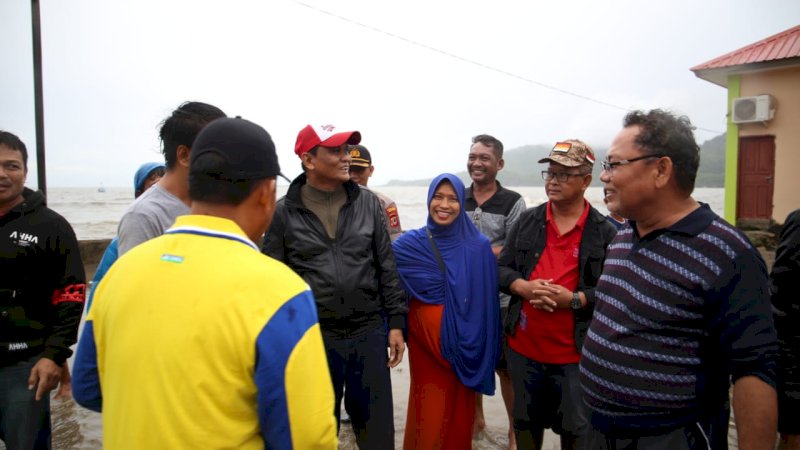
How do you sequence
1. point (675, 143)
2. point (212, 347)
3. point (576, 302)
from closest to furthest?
point (212, 347) → point (675, 143) → point (576, 302)

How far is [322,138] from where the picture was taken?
10.0 ft

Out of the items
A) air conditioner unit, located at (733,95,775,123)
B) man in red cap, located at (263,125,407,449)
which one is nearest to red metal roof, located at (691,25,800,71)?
air conditioner unit, located at (733,95,775,123)

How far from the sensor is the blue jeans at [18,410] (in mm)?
2527

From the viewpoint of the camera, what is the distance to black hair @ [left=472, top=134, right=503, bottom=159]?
4.38 meters

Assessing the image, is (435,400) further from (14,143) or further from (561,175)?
(14,143)

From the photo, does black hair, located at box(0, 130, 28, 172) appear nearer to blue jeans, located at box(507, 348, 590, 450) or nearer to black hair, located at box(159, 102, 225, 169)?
black hair, located at box(159, 102, 225, 169)

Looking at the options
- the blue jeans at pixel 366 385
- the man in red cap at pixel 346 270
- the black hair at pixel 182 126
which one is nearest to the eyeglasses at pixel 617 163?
the man in red cap at pixel 346 270

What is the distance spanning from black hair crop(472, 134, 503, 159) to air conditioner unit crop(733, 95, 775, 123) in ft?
42.0

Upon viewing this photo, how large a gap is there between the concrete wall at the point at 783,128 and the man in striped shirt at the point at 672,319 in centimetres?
1473

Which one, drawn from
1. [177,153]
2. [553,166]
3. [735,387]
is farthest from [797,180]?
[177,153]

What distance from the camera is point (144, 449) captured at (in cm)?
118

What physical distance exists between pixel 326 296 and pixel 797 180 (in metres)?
15.8

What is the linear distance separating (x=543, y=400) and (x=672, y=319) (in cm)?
147

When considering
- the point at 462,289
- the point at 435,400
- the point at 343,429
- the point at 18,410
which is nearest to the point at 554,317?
the point at 462,289
